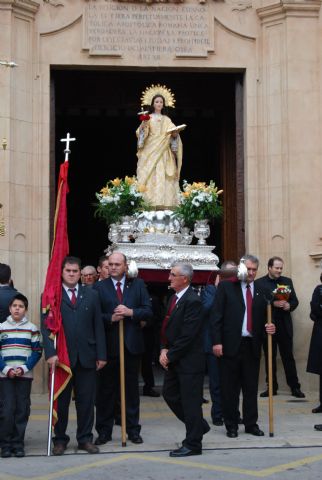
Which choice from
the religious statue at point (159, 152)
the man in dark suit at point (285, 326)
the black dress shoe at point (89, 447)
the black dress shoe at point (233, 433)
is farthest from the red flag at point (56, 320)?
the religious statue at point (159, 152)

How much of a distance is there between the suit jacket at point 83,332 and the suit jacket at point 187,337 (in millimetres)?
744

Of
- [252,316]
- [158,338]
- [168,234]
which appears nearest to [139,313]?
[252,316]

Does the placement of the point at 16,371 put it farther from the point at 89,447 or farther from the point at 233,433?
the point at 233,433

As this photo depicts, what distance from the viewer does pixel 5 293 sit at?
9.93 m

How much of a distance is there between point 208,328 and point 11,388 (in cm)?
296

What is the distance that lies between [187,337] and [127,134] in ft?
44.7

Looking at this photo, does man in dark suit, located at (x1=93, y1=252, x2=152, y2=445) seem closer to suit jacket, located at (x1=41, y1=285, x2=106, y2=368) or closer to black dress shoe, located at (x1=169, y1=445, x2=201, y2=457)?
suit jacket, located at (x1=41, y1=285, x2=106, y2=368)

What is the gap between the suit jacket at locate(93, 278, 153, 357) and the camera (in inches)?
380

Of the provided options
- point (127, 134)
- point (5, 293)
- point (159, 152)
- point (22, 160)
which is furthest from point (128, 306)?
point (127, 134)

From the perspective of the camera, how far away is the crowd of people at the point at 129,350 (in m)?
9.02

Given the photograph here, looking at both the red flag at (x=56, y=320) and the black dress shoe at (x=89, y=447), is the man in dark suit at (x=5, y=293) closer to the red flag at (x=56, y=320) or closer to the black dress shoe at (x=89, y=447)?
the red flag at (x=56, y=320)

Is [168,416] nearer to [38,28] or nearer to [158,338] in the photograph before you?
[158,338]

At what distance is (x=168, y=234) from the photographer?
44.3 ft

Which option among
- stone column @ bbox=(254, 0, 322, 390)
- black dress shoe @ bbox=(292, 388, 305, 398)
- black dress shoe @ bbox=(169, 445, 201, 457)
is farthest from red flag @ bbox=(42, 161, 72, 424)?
stone column @ bbox=(254, 0, 322, 390)
